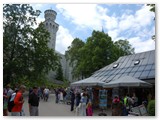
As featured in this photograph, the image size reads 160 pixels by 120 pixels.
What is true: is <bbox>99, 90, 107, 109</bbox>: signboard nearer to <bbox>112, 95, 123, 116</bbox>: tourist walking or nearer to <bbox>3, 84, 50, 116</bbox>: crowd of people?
<bbox>112, 95, 123, 116</bbox>: tourist walking

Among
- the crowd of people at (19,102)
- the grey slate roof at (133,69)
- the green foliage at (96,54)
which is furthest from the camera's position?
the green foliage at (96,54)

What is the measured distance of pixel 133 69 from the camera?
1422 centimetres

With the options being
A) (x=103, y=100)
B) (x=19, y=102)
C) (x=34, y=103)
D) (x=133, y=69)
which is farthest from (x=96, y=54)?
(x=19, y=102)

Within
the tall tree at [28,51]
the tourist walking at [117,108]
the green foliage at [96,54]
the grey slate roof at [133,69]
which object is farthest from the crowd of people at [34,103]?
the green foliage at [96,54]

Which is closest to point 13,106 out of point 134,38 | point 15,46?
point 134,38

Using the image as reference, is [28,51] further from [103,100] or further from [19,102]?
[19,102]

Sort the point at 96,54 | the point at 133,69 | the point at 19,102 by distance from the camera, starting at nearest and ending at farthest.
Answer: the point at 19,102
the point at 133,69
the point at 96,54

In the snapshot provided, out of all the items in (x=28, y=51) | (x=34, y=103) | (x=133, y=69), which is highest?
(x=28, y=51)

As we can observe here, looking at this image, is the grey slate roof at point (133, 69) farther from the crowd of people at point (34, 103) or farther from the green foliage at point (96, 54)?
the green foliage at point (96, 54)

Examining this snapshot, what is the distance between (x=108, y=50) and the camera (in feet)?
85.3

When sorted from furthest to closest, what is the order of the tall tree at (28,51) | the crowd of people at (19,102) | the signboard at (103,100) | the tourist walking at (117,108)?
the tall tree at (28,51) < the signboard at (103,100) < the tourist walking at (117,108) < the crowd of people at (19,102)

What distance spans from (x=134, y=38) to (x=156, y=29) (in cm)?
119

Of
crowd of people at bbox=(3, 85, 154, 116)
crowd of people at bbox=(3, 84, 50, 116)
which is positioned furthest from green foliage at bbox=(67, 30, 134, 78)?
crowd of people at bbox=(3, 84, 50, 116)

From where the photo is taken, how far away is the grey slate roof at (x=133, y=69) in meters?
12.5
